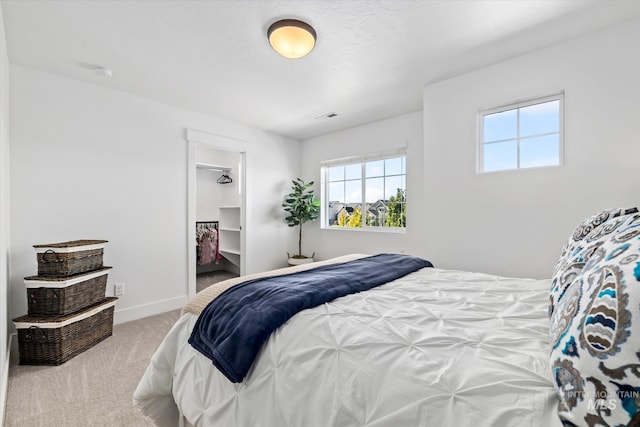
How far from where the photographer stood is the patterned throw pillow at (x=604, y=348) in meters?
0.49

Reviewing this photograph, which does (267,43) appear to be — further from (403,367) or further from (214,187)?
(214,187)

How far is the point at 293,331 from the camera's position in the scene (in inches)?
42.2

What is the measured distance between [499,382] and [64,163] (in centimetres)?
369

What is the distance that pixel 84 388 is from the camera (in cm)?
190

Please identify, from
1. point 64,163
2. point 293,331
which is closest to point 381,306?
point 293,331

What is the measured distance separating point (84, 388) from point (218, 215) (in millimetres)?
4259

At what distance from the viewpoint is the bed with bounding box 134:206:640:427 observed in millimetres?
653

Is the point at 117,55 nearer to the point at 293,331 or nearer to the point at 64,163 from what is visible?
the point at 64,163

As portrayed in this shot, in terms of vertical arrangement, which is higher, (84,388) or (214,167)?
(214,167)

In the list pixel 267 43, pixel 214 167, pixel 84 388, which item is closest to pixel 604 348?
pixel 267 43

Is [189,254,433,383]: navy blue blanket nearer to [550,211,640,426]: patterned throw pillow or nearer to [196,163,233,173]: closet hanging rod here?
[550,211,640,426]: patterned throw pillow

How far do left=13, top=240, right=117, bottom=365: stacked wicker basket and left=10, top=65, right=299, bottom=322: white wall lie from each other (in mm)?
442

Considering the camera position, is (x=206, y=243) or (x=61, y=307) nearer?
(x=61, y=307)

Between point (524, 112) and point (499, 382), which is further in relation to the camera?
point (524, 112)
